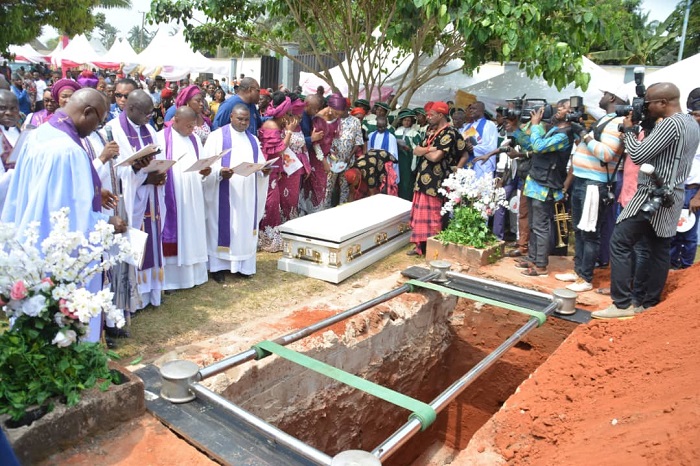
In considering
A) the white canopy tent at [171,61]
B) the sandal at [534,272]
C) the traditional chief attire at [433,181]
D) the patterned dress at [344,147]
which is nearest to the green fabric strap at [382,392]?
the sandal at [534,272]

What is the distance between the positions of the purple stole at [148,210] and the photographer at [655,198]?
12.0 feet

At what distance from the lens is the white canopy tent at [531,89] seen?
10.5 metres

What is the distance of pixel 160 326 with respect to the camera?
449cm

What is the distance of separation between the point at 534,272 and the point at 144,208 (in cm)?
383

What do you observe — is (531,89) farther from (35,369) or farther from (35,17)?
(35,17)

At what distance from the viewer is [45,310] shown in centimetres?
215

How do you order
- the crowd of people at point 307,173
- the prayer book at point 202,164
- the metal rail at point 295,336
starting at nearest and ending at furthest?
the metal rail at point 295,336 → the crowd of people at point 307,173 → the prayer book at point 202,164

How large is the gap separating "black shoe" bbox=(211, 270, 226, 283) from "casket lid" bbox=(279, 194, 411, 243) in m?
0.79

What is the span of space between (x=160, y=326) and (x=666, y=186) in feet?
13.1

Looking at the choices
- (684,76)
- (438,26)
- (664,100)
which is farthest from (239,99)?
(684,76)

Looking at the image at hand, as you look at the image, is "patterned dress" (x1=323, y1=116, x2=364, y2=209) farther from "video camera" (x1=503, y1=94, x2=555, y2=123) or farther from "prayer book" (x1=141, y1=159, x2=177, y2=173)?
"prayer book" (x1=141, y1=159, x2=177, y2=173)

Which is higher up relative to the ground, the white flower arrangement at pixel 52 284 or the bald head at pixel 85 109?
the bald head at pixel 85 109

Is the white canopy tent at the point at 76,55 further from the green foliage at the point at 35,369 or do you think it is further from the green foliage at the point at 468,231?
the green foliage at the point at 35,369

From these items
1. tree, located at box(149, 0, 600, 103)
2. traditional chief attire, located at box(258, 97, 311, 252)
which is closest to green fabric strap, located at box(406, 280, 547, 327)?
traditional chief attire, located at box(258, 97, 311, 252)
